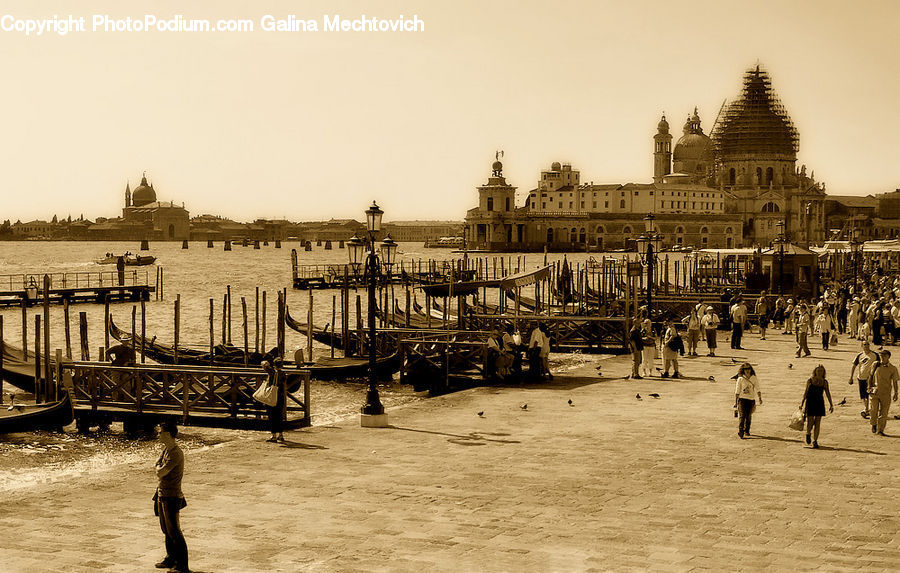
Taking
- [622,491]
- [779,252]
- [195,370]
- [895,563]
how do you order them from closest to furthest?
[895,563], [622,491], [195,370], [779,252]

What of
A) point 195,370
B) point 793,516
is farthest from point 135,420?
point 793,516

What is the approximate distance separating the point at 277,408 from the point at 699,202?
139 m

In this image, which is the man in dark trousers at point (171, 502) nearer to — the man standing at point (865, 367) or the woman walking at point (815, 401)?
the woman walking at point (815, 401)

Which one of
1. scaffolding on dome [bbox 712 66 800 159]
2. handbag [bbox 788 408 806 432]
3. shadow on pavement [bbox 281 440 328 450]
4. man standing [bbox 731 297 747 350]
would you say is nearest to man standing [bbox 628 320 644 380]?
man standing [bbox 731 297 747 350]

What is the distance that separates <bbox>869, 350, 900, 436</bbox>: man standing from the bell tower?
152 m

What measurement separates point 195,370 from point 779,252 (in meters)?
26.9

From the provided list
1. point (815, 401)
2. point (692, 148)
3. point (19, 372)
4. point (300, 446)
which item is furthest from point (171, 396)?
point (692, 148)

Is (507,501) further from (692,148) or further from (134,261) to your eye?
(692,148)

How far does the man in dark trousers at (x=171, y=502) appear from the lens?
8.80 m

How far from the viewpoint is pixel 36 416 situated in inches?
683

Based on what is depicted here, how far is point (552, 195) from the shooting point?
502 feet

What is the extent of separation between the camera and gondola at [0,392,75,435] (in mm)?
17203

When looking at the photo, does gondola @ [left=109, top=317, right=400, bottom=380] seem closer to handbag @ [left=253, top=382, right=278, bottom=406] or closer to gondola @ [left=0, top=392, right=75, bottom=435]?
gondola @ [left=0, top=392, right=75, bottom=435]

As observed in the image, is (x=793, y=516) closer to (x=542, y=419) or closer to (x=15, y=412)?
(x=542, y=419)
